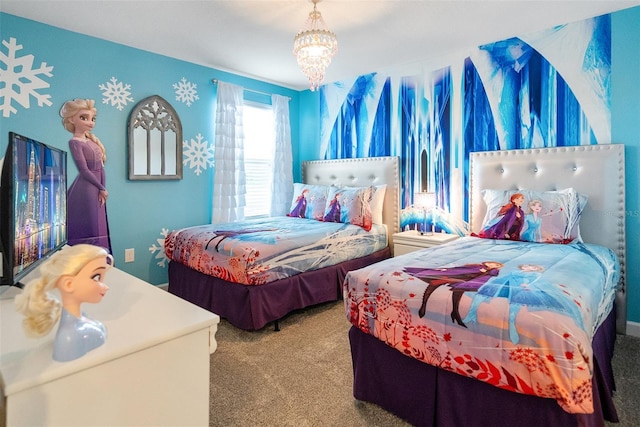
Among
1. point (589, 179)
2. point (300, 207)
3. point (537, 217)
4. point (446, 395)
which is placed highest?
point (589, 179)

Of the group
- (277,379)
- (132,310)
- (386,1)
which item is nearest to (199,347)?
Result: (132,310)

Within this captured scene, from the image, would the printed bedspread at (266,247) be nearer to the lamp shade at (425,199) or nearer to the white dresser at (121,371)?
the lamp shade at (425,199)

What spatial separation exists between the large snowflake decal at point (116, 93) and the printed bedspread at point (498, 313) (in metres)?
2.87

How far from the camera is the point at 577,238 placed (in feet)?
8.58

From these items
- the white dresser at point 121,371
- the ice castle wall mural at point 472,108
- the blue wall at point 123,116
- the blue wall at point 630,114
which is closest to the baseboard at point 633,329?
the blue wall at point 630,114

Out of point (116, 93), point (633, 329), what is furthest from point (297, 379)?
point (116, 93)

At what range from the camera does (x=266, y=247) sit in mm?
2805

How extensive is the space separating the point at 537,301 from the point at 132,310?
147cm

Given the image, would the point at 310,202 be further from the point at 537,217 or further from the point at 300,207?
the point at 537,217

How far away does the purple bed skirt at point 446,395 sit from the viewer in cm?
138

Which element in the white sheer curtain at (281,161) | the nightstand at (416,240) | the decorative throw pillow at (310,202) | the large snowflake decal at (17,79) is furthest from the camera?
the white sheer curtain at (281,161)

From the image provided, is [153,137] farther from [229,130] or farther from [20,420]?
[20,420]

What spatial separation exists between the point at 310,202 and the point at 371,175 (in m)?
0.77

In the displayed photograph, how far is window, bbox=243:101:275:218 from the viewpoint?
456cm
